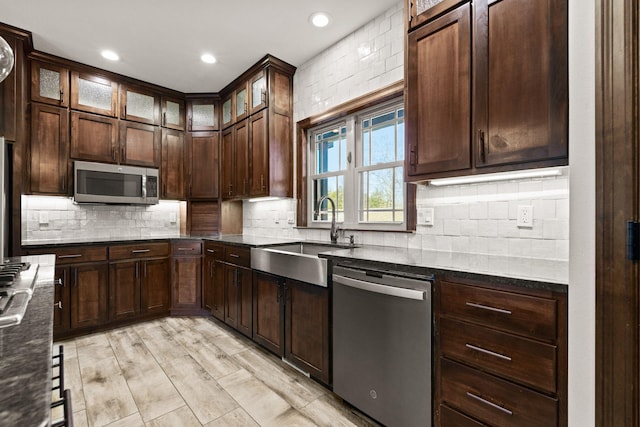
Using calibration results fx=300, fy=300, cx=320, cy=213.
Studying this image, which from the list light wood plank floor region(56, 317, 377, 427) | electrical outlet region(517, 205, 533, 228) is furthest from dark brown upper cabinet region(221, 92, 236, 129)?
electrical outlet region(517, 205, 533, 228)

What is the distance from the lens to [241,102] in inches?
143

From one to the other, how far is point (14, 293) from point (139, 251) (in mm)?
2659

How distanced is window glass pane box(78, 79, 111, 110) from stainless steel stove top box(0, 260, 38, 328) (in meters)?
2.60

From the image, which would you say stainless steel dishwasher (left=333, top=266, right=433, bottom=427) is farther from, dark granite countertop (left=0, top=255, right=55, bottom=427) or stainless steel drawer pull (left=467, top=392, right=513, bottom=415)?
dark granite countertop (left=0, top=255, right=55, bottom=427)

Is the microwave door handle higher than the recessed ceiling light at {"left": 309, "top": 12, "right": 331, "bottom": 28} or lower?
lower

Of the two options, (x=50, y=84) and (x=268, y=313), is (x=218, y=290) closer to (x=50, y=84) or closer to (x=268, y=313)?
(x=268, y=313)

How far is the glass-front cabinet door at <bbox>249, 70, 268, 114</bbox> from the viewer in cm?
321

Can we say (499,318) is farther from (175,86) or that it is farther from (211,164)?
(175,86)

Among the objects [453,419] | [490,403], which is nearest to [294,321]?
[453,419]

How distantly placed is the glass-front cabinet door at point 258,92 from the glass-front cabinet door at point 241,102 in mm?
92

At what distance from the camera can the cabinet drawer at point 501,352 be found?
1142 mm

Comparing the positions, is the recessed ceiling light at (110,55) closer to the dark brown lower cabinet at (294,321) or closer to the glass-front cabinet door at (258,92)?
the glass-front cabinet door at (258,92)

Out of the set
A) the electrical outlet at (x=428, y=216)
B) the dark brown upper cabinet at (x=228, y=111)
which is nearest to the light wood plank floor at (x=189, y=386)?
the electrical outlet at (x=428, y=216)

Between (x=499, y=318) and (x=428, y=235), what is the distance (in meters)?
0.93
